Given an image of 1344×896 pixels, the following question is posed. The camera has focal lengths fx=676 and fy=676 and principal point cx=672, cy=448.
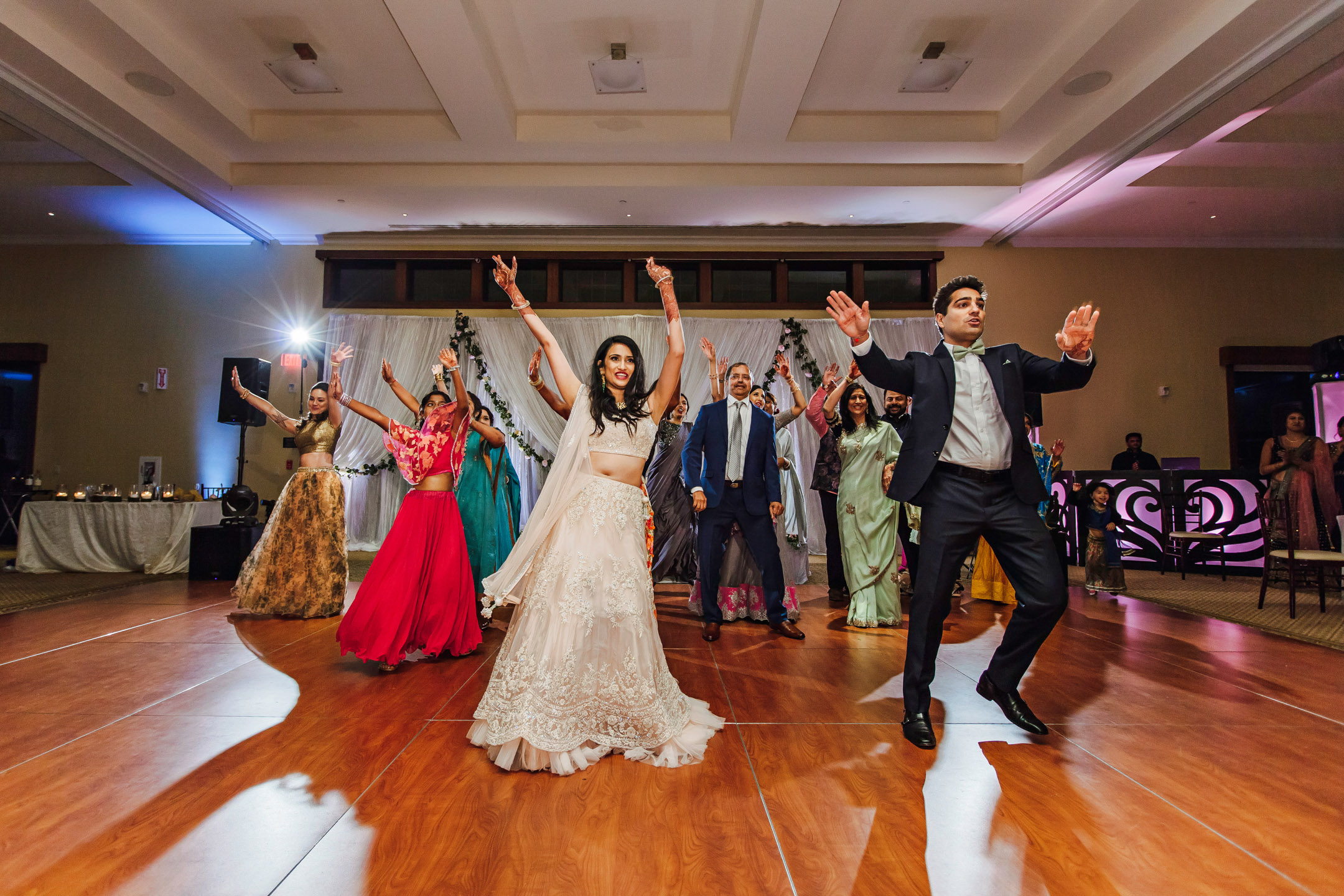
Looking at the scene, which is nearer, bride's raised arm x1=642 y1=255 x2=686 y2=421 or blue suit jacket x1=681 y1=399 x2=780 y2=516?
bride's raised arm x1=642 y1=255 x2=686 y2=421

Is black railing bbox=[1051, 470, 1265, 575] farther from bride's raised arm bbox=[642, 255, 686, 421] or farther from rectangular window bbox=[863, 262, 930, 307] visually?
bride's raised arm bbox=[642, 255, 686, 421]

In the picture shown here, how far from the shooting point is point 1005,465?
242 centimetres

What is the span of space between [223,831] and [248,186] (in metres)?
7.14

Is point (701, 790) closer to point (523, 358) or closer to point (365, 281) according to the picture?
point (523, 358)

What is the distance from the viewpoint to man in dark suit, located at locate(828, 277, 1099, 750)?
2363 millimetres

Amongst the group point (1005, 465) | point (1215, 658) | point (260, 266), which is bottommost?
point (1215, 658)

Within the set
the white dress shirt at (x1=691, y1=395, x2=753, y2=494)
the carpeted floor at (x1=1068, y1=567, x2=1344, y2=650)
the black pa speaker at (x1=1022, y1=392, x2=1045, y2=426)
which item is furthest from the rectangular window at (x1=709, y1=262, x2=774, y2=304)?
the carpeted floor at (x1=1068, y1=567, x2=1344, y2=650)

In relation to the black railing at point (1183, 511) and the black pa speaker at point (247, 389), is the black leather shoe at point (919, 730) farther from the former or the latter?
the black pa speaker at point (247, 389)

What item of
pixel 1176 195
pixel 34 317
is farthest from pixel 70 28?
pixel 1176 195

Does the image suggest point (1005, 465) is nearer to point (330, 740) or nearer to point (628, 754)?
point (628, 754)

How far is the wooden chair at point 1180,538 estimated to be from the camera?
700 centimetres

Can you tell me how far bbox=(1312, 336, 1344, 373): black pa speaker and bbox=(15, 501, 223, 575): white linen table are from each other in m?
11.9

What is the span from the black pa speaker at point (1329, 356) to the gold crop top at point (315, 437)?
9.85 m

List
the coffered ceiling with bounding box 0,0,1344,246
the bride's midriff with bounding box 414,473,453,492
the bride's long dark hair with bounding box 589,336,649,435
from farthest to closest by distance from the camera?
the coffered ceiling with bounding box 0,0,1344,246, the bride's midriff with bounding box 414,473,453,492, the bride's long dark hair with bounding box 589,336,649,435
